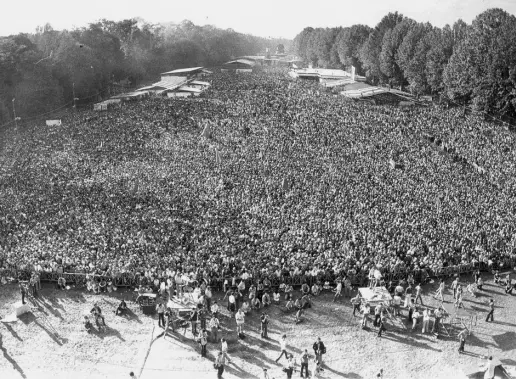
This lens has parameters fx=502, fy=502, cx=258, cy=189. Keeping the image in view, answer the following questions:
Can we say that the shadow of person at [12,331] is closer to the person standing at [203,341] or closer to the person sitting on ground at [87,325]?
the person sitting on ground at [87,325]

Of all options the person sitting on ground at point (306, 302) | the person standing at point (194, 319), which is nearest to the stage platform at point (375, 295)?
the person sitting on ground at point (306, 302)

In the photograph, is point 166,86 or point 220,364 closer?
point 220,364

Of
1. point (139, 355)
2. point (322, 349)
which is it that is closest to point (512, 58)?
point (322, 349)

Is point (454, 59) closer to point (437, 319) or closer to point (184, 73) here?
point (437, 319)

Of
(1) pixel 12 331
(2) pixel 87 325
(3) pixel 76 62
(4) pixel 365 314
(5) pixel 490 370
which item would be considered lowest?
(1) pixel 12 331

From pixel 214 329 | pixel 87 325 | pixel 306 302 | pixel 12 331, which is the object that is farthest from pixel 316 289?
pixel 12 331

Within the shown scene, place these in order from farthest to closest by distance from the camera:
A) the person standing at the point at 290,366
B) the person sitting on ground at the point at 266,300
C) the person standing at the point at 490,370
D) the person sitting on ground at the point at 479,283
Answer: the person sitting on ground at the point at 479,283
the person sitting on ground at the point at 266,300
the person standing at the point at 490,370
the person standing at the point at 290,366

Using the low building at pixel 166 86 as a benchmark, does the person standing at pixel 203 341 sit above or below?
below

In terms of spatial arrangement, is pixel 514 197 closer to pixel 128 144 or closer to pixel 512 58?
pixel 512 58
